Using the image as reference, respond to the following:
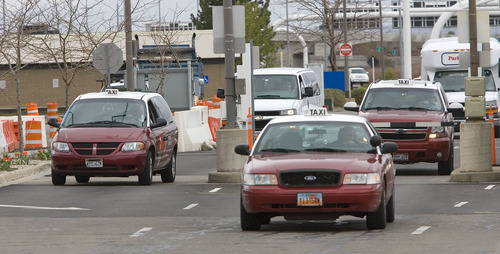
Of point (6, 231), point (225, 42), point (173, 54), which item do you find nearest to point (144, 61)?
point (173, 54)

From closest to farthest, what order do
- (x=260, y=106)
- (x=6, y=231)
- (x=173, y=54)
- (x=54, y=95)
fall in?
(x=6, y=231) → (x=260, y=106) → (x=173, y=54) → (x=54, y=95)

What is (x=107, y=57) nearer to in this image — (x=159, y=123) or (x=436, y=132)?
(x=159, y=123)

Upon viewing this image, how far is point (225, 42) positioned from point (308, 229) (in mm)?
8507

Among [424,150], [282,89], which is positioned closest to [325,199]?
[424,150]

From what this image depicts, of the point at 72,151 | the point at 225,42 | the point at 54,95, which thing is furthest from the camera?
the point at 54,95

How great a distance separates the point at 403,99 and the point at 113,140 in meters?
6.81

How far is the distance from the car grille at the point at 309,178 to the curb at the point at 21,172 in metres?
10.5

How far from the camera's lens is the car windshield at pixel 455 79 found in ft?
122

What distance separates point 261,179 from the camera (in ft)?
45.0

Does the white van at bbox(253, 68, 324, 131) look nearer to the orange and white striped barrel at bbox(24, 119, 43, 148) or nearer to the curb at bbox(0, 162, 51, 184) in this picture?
the curb at bbox(0, 162, 51, 184)

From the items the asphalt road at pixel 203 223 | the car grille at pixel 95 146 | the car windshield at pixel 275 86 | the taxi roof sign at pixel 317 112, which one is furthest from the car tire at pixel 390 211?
the car windshield at pixel 275 86

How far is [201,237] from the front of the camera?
1354cm

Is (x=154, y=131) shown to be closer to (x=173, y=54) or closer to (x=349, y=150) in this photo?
(x=349, y=150)

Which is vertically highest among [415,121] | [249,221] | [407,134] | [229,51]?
[229,51]
